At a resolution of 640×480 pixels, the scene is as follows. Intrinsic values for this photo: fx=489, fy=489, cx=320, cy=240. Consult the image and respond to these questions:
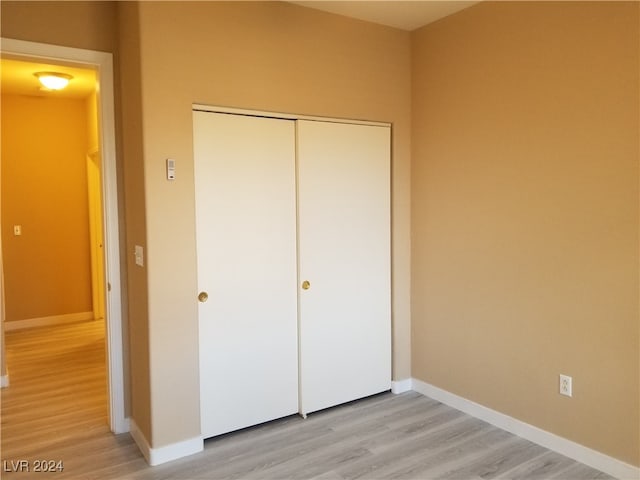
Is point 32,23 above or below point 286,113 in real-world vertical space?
above

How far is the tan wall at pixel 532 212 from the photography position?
2389 millimetres

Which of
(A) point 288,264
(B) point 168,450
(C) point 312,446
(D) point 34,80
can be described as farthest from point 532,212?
(D) point 34,80

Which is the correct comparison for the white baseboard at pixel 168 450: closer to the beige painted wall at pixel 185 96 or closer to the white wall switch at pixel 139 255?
the beige painted wall at pixel 185 96

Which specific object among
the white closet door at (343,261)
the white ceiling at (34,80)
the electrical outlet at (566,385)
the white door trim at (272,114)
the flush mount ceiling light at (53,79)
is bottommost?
the electrical outlet at (566,385)

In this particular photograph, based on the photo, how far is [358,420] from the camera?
3.13 m

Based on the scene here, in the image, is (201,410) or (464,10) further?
(464,10)

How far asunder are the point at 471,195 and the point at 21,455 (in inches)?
120

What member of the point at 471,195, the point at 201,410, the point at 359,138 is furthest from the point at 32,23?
the point at 471,195

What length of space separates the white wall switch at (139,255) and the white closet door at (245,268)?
30 centimetres

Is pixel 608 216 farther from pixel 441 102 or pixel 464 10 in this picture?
pixel 464 10

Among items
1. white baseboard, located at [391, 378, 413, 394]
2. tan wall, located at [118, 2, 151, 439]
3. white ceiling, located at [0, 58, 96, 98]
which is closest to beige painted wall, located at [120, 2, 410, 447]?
tan wall, located at [118, 2, 151, 439]

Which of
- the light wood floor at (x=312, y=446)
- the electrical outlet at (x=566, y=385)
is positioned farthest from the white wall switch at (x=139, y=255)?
the electrical outlet at (x=566, y=385)

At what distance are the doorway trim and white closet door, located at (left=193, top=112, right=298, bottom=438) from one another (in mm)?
590

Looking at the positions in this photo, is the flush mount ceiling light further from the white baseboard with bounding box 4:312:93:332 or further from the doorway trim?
the white baseboard with bounding box 4:312:93:332
